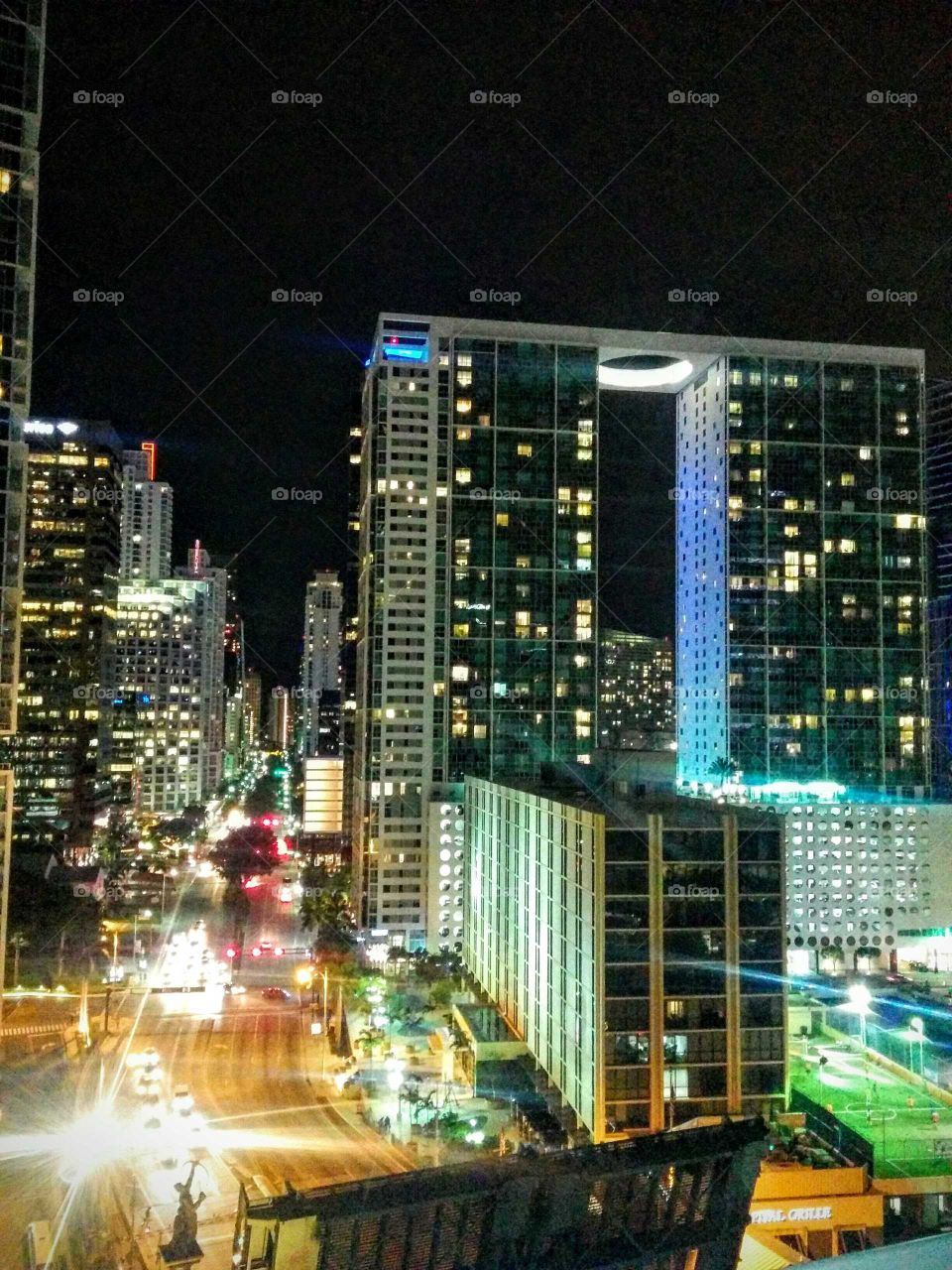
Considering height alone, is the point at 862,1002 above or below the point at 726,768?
below

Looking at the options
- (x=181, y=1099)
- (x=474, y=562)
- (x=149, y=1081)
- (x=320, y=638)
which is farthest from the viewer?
(x=320, y=638)

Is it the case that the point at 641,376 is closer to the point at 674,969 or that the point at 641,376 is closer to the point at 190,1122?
the point at 674,969

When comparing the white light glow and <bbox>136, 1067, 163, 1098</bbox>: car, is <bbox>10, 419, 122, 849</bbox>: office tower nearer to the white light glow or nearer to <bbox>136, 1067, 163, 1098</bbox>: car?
<bbox>136, 1067, 163, 1098</bbox>: car

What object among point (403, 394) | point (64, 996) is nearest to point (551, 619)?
point (403, 394)

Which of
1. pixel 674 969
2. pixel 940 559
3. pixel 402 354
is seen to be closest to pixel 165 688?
pixel 402 354

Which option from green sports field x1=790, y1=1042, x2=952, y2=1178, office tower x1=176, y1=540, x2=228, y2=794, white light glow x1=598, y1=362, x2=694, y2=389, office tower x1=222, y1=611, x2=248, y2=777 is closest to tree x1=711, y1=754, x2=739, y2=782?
white light glow x1=598, y1=362, x2=694, y2=389

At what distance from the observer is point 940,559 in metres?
53.3

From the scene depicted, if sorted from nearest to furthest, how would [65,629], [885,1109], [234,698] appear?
[885,1109] → [65,629] → [234,698]

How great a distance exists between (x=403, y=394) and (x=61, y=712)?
2523 centimetres

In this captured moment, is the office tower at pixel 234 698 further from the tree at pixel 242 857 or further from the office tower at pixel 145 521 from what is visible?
the tree at pixel 242 857

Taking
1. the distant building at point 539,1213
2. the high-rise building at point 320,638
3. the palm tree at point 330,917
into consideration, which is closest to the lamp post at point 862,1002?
the distant building at point 539,1213

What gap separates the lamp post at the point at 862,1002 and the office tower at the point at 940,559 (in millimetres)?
28496

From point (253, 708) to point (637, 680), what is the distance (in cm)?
5777

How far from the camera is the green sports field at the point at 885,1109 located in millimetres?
13289
